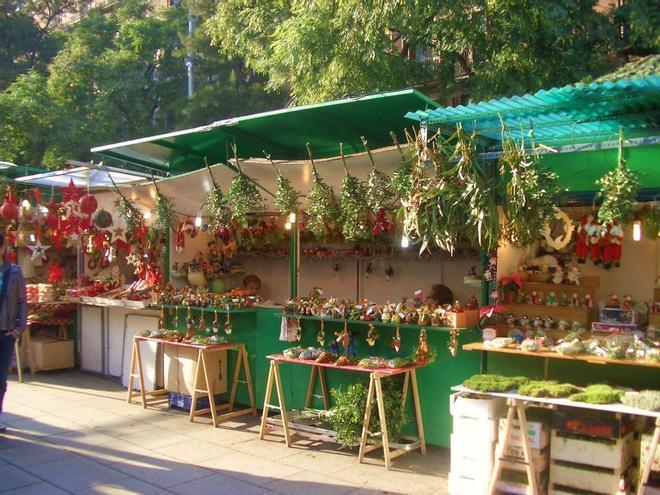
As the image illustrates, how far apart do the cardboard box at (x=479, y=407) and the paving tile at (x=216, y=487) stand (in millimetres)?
1679

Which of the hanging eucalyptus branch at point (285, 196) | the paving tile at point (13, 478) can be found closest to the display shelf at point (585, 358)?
the hanging eucalyptus branch at point (285, 196)

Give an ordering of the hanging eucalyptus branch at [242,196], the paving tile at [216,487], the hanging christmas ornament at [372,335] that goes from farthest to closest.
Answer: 1. the hanging eucalyptus branch at [242,196]
2. the hanging christmas ornament at [372,335]
3. the paving tile at [216,487]

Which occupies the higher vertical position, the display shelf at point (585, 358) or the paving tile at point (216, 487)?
the display shelf at point (585, 358)

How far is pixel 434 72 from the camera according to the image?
11625 mm

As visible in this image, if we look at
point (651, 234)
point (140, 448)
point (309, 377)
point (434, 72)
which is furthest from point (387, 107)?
point (434, 72)

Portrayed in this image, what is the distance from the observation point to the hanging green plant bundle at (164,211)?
7906 mm

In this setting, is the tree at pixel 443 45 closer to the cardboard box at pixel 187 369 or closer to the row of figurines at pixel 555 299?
the row of figurines at pixel 555 299

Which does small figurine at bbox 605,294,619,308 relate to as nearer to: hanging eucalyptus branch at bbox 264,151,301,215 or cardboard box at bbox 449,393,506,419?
cardboard box at bbox 449,393,506,419

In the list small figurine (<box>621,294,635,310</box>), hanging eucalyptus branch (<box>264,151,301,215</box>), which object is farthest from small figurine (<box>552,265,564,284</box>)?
hanging eucalyptus branch (<box>264,151,301,215</box>)

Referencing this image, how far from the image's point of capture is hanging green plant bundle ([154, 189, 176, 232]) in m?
7.91

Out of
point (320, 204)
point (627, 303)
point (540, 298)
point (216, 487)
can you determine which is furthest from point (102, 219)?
point (627, 303)

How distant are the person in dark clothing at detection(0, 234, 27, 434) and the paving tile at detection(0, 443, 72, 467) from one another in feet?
1.83

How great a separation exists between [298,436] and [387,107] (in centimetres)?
343

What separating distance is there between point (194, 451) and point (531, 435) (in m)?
3.21
